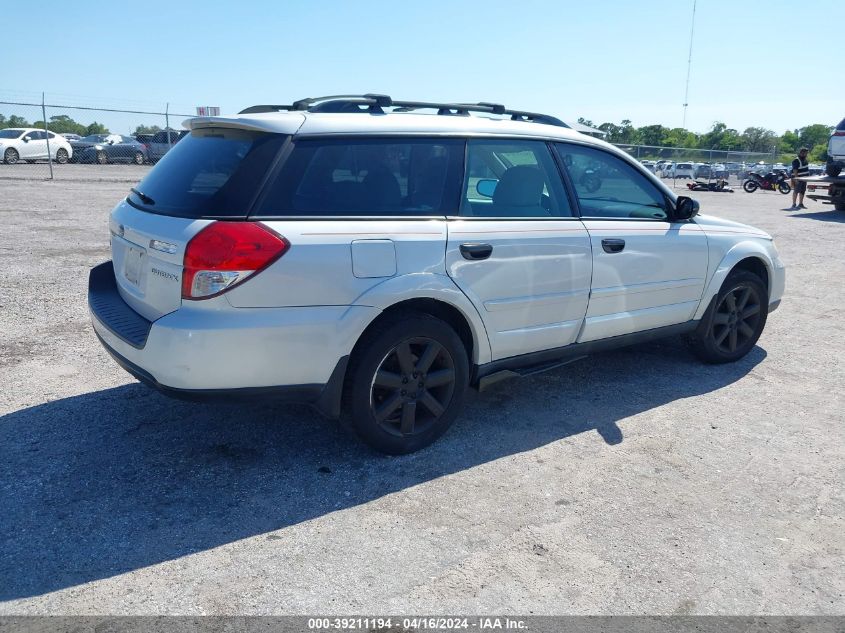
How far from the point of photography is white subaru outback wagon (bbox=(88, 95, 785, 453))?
3.27 meters

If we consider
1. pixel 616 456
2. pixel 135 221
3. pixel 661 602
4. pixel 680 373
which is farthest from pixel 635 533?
pixel 135 221

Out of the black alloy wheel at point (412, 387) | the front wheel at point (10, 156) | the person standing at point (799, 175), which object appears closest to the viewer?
the black alloy wheel at point (412, 387)

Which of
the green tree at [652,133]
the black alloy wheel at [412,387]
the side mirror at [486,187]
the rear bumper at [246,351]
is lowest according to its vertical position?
the black alloy wheel at [412,387]

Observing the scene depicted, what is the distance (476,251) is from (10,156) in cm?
2811

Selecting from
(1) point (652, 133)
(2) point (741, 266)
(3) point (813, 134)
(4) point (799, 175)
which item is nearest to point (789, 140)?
(3) point (813, 134)

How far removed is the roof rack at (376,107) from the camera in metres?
4.01

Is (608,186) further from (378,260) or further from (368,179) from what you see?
(378,260)

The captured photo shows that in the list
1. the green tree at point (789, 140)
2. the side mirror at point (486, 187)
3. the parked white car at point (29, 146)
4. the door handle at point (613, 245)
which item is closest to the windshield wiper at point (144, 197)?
the side mirror at point (486, 187)

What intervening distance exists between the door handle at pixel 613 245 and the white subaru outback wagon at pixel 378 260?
0.01 meters

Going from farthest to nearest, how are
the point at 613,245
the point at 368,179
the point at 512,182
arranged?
the point at 613,245 → the point at 512,182 → the point at 368,179

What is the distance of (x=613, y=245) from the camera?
4539 millimetres

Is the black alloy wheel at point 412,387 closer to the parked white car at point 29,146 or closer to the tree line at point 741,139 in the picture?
the parked white car at point 29,146

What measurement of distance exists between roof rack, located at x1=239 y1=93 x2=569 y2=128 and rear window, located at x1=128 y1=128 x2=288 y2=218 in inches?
18.4

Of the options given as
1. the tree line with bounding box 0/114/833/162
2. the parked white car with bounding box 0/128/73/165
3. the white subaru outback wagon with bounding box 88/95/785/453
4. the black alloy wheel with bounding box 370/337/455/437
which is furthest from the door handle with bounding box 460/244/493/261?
the tree line with bounding box 0/114/833/162
